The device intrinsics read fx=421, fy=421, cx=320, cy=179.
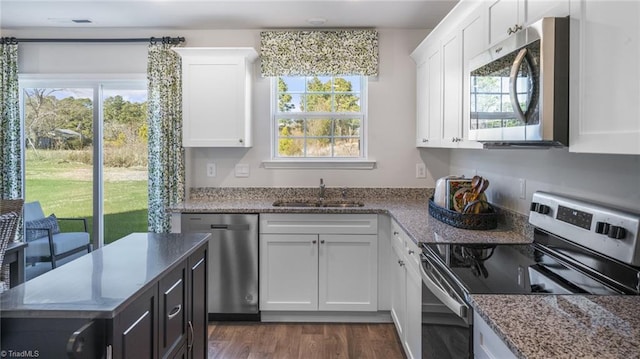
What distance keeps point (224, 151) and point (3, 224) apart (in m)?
1.76

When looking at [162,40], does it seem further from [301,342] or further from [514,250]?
[514,250]

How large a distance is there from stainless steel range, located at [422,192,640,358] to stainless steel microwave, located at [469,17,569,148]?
0.35 m

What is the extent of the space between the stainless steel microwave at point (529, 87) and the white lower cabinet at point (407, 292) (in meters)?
0.78

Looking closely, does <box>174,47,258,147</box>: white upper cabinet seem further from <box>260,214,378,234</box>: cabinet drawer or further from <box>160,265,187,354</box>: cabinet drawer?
<box>160,265,187,354</box>: cabinet drawer

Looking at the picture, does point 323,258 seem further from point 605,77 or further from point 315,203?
point 605,77

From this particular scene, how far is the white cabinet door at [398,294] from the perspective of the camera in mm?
2602

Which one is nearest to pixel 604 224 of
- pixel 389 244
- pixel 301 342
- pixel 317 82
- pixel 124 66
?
pixel 389 244

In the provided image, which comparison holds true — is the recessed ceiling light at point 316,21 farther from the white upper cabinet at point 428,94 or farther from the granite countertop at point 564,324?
the granite countertop at point 564,324

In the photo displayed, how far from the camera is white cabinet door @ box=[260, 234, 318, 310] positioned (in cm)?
321

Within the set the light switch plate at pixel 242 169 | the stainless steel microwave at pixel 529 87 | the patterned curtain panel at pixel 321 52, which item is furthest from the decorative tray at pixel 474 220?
the light switch plate at pixel 242 169

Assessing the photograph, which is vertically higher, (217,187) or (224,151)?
(224,151)

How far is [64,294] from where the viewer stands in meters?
1.26

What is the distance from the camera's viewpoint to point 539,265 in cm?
172

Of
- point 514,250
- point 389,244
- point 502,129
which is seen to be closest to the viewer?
point 502,129
